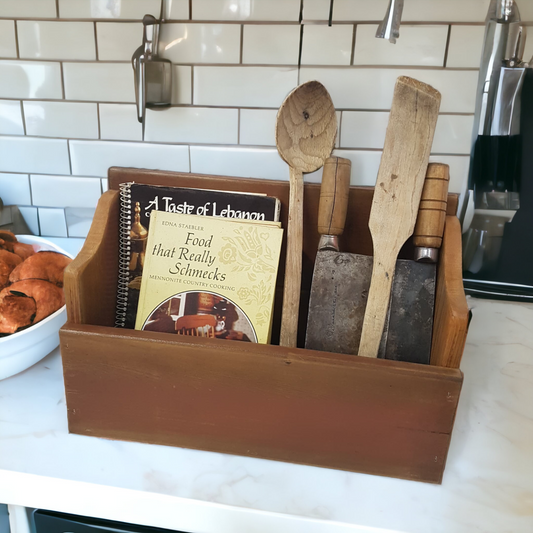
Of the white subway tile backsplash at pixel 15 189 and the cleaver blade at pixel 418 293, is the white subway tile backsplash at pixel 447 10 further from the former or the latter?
the white subway tile backsplash at pixel 15 189

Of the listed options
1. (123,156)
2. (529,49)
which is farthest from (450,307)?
(123,156)

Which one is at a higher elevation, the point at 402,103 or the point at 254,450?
the point at 402,103

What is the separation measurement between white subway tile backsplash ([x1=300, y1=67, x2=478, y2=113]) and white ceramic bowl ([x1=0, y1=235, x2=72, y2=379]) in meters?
0.54

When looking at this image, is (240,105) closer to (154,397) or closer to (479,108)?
(479,108)

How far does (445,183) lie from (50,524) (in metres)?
0.59

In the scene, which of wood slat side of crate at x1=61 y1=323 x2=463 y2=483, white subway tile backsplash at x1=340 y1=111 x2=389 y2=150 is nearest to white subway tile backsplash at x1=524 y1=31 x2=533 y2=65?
white subway tile backsplash at x1=340 y1=111 x2=389 y2=150

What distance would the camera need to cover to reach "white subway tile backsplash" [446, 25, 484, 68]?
0.69m

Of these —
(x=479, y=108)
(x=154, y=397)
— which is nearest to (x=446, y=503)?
(x=154, y=397)

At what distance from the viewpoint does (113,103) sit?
0.78m

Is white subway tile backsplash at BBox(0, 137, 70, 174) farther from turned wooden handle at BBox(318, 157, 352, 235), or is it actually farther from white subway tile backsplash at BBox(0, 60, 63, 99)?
turned wooden handle at BBox(318, 157, 352, 235)

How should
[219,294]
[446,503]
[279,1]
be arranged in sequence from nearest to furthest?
1. [446,503]
2. [219,294]
3. [279,1]

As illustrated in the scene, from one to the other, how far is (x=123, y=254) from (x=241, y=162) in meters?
0.28

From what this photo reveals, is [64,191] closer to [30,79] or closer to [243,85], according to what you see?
[30,79]

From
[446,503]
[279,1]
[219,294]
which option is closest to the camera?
[446,503]
